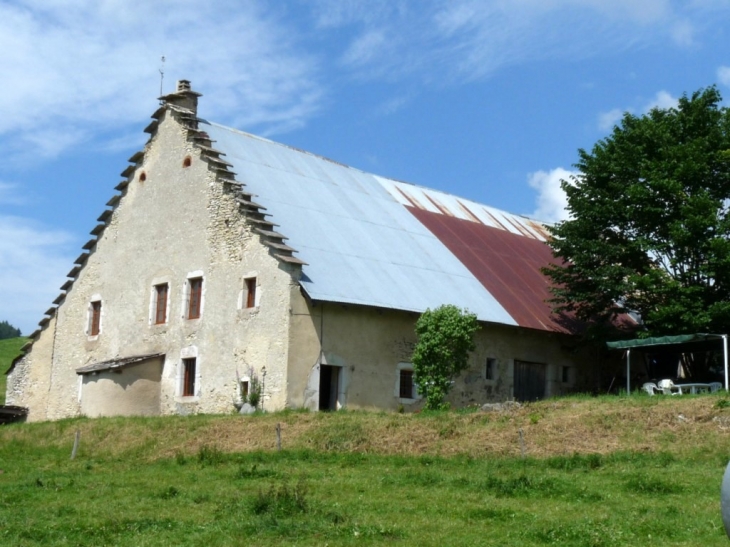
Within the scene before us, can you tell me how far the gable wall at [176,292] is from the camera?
2950 centimetres

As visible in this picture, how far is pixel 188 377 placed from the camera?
3161 centimetres

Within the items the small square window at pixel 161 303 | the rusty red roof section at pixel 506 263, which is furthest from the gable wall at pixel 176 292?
the rusty red roof section at pixel 506 263

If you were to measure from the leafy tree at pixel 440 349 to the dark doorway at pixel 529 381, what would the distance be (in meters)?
5.46

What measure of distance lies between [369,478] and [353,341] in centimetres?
1135

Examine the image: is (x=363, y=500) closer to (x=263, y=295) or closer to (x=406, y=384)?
(x=263, y=295)

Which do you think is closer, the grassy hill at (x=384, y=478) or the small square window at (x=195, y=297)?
the grassy hill at (x=384, y=478)

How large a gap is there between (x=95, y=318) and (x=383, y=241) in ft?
35.8

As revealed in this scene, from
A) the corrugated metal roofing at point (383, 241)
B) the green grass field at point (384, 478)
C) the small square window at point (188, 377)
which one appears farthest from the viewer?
the small square window at point (188, 377)

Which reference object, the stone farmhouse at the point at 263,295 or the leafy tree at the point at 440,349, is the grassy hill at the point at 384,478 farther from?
the leafy tree at the point at 440,349

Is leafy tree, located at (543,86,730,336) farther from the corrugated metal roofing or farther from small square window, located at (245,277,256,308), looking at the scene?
small square window, located at (245,277,256,308)

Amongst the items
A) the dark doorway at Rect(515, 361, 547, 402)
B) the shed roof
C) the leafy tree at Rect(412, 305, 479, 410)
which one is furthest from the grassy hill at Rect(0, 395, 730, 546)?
the dark doorway at Rect(515, 361, 547, 402)

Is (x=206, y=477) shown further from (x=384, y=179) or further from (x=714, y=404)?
(x=384, y=179)

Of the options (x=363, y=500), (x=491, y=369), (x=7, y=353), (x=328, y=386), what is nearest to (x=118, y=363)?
(x=328, y=386)

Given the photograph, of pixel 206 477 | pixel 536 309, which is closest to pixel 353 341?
pixel 536 309
